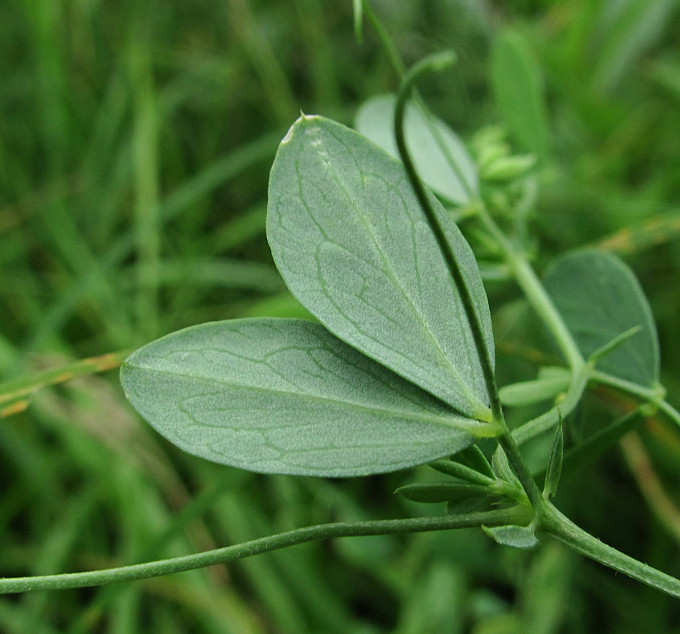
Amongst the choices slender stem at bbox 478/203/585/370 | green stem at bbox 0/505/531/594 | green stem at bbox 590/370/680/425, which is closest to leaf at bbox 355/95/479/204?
slender stem at bbox 478/203/585/370

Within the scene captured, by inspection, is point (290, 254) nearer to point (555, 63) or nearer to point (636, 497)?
point (636, 497)

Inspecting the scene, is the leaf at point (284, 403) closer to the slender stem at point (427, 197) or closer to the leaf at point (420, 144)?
the slender stem at point (427, 197)

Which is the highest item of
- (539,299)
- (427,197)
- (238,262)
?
(427,197)

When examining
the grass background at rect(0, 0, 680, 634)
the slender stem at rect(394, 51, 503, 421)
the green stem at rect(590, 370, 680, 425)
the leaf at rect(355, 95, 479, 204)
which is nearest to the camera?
the slender stem at rect(394, 51, 503, 421)

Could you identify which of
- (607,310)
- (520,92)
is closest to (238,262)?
(520,92)

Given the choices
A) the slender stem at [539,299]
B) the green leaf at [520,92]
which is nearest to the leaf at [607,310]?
the slender stem at [539,299]

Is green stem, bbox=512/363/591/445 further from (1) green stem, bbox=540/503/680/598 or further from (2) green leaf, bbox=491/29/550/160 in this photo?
(2) green leaf, bbox=491/29/550/160

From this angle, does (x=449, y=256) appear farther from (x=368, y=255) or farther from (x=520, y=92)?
(x=520, y=92)
